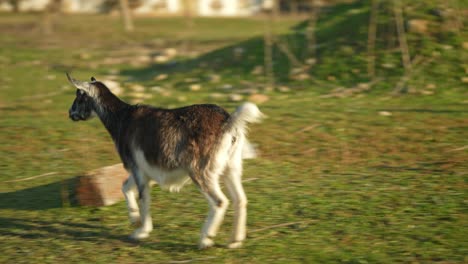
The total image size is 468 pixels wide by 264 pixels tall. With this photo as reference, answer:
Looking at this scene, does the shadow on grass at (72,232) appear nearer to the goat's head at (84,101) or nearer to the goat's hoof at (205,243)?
the goat's hoof at (205,243)

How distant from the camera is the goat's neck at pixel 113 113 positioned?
725 centimetres

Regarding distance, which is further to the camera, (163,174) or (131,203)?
(131,203)

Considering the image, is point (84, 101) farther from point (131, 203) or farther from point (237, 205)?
point (237, 205)

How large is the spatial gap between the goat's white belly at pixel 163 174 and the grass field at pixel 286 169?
0.55m

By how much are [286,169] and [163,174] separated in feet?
9.55

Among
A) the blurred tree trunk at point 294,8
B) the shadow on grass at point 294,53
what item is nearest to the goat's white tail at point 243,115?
the shadow on grass at point 294,53

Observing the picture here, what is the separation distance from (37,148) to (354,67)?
6.51 m

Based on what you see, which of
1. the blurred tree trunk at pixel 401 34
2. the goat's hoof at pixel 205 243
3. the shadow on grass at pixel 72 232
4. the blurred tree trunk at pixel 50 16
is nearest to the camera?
the goat's hoof at pixel 205 243

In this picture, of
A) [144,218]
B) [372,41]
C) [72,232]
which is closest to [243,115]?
[144,218]

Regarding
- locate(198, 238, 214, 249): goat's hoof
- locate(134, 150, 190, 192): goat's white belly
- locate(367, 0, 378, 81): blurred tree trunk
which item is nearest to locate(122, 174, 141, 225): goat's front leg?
locate(134, 150, 190, 192): goat's white belly

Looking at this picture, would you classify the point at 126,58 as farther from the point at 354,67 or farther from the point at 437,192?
the point at 437,192

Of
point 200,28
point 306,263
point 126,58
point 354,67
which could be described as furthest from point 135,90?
point 200,28

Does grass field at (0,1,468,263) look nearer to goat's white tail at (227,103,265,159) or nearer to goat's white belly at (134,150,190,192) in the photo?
goat's white belly at (134,150,190,192)

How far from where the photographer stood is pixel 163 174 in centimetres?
663
